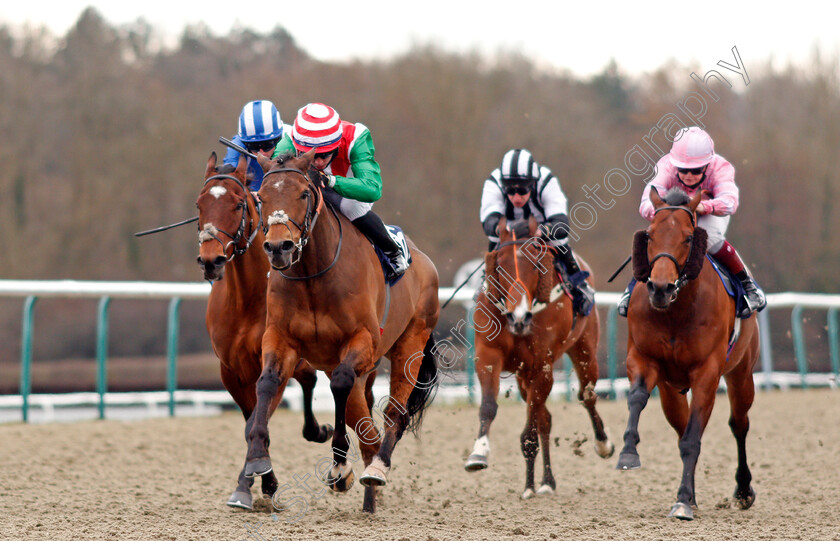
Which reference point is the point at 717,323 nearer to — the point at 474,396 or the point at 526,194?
the point at 526,194

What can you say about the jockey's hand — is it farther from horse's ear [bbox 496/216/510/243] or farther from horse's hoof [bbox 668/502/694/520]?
horse's hoof [bbox 668/502/694/520]

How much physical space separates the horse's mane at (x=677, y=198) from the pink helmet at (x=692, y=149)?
1.43ft

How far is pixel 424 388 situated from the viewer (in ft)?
22.1

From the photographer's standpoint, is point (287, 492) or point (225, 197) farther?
point (287, 492)

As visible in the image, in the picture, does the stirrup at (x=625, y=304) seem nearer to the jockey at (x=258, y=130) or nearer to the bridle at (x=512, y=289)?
the bridle at (x=512, y=289)

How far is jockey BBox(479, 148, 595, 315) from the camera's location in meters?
6.93

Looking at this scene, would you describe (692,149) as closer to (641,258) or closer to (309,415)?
(641,258)

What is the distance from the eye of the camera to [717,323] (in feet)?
19.0

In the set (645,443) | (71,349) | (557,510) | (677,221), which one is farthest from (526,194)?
(71,349)

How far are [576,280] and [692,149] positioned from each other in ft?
5.36

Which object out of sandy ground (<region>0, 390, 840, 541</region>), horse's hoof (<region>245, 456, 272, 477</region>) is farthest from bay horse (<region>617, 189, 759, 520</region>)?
horse's hoof (<region>245, 456, 272, 477</region>)

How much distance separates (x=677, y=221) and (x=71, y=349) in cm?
Result: 1599

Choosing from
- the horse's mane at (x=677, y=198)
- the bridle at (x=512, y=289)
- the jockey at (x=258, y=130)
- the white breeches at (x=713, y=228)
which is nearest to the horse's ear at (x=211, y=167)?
the jockey at (x=258, y=130)

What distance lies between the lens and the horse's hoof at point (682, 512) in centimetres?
536
